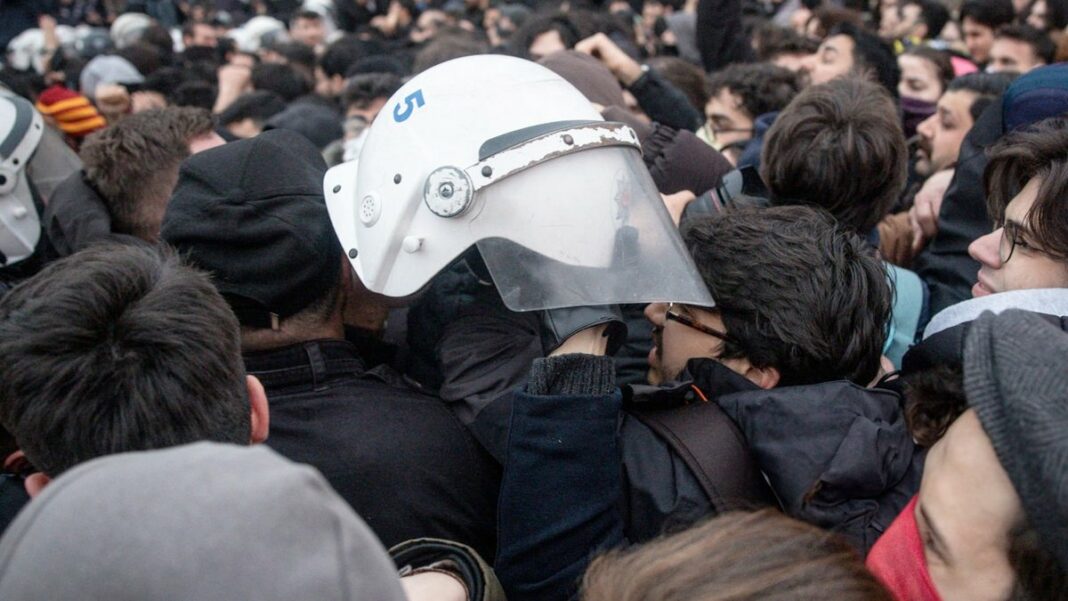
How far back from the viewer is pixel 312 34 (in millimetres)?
10820

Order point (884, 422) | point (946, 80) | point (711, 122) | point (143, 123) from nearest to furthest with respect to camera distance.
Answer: point (884, 422)
point (143, 123)
point (711, 122)
point (946, 80)

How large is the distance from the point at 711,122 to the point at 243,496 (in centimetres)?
397

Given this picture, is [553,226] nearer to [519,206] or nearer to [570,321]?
[519,206]

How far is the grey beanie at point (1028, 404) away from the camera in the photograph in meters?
1.02

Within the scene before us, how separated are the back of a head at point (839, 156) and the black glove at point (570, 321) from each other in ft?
2.95

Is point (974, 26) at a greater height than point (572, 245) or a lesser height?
lesser

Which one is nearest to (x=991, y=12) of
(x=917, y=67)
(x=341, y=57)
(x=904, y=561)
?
(x=917, y=67)

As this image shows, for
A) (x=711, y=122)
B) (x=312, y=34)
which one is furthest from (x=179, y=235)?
(x=312, y=34)

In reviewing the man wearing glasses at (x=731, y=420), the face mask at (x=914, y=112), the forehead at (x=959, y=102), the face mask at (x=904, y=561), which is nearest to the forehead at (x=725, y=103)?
the forehead at (x=959, y=102)

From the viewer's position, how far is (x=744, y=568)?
3.43ft

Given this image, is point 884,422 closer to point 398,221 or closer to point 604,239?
point 604,239

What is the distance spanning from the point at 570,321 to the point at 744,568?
73cm

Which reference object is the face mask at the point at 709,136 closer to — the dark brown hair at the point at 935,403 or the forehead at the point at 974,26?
the dark brown hair at the point at 935,403

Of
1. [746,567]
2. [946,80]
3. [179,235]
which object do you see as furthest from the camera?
[946,80]
